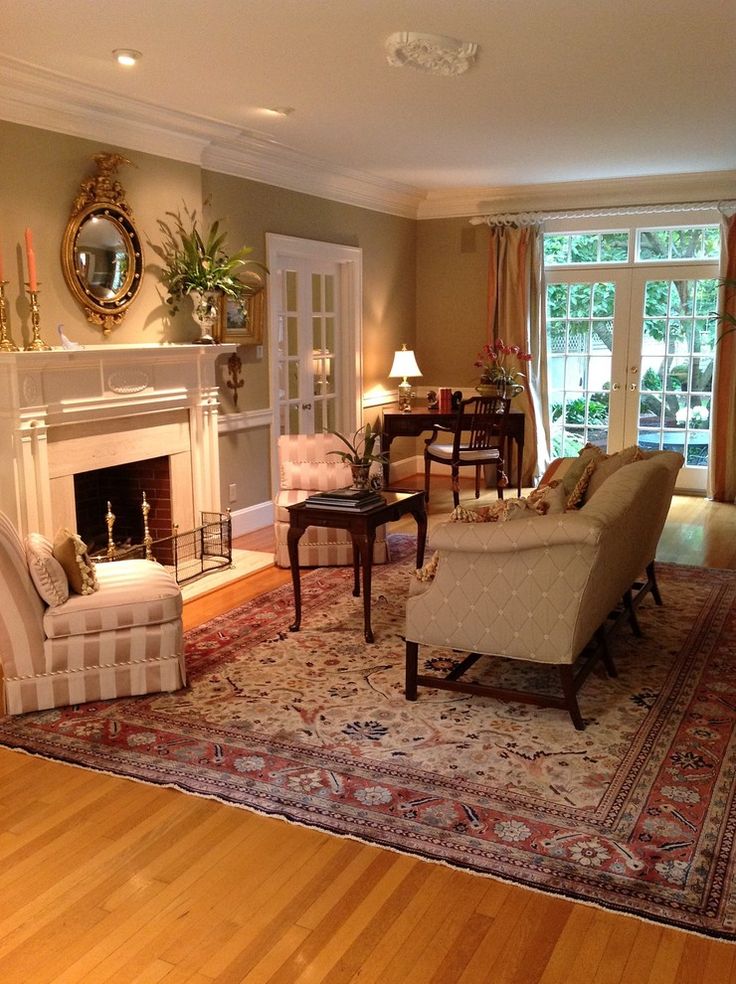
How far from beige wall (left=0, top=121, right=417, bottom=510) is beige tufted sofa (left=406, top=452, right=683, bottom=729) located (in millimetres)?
2592

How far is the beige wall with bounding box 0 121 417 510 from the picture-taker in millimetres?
4441

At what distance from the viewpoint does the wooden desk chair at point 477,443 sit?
7273mm

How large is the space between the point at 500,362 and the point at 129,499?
4.11m

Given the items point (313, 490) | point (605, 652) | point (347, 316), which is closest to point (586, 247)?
point (347, 316)

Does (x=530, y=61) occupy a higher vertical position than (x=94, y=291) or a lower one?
higher

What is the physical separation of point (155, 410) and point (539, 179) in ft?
14.0

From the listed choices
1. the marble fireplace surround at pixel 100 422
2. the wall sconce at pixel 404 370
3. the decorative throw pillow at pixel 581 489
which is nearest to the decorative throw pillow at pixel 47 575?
the marble fireplace surround at pixel 100 422

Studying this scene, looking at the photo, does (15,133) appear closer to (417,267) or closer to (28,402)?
(28,402)

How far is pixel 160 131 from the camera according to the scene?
205 inches

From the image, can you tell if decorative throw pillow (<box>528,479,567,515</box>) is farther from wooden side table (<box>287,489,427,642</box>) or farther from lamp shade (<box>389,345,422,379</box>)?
lamp shade (<box>389,345,422,379</box>)

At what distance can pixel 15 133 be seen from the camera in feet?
14.3

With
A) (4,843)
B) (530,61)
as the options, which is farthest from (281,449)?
(4,843)

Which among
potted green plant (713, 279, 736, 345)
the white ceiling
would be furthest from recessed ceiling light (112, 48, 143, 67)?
potted green plant (713, 279, 736, 345)

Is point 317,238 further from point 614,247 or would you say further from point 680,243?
point 680,243
